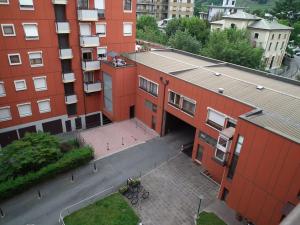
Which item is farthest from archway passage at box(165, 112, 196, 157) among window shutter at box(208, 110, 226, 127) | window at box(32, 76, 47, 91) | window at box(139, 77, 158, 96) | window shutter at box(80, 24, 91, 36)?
window at box(32, 76, 47, 91)

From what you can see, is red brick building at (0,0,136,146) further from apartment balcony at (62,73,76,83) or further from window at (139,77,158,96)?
window at (139,77,158,96)

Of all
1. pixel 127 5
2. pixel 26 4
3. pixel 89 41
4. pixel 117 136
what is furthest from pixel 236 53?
pixel 26 4

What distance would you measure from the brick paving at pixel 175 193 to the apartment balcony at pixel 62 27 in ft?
61.9

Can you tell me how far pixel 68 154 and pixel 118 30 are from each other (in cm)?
1797

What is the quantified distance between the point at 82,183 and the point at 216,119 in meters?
13.5

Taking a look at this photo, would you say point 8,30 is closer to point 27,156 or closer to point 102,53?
point 102,53

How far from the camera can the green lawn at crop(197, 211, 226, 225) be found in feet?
58.6

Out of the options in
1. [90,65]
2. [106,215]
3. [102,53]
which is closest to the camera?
[106,215]

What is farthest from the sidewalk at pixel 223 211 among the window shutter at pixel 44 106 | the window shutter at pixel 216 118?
the window shutter at pixel 44 106

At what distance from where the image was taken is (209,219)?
59.4ft

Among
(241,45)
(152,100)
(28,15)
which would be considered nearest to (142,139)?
(152,100)

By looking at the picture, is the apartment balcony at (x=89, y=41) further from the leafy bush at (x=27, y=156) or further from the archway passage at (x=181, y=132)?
the archway passage at (x=181, y=132)

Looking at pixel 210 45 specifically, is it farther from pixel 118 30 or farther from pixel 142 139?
pixel 142 139

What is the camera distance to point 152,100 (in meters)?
28.3
